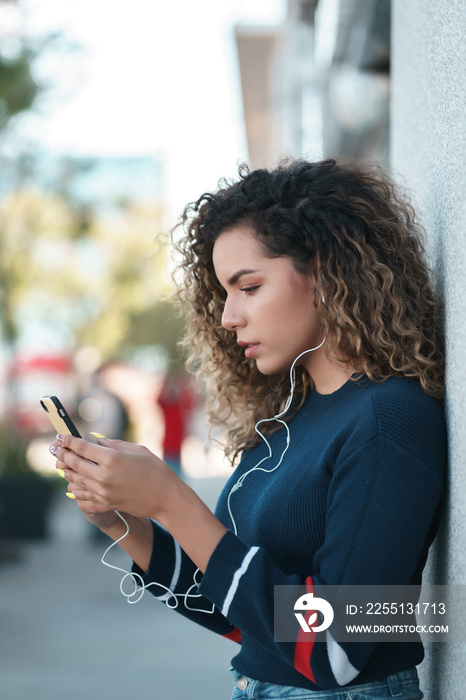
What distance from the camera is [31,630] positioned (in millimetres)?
5691

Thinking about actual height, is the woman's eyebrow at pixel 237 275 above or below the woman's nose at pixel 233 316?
above

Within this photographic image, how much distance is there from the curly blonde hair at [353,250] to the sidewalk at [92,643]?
10.6 feet

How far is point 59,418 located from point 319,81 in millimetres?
8006

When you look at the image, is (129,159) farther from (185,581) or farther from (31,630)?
(185,581)

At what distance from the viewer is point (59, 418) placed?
173 centimetres

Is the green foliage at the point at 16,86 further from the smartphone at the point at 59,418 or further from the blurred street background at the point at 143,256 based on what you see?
the smartphone at the point at 59,418

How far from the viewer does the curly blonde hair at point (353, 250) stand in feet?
5.49

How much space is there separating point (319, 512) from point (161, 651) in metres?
4.14

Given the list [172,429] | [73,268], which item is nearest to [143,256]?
[172,429]

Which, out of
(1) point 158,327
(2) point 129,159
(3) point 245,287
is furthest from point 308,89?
(1) point 158,327

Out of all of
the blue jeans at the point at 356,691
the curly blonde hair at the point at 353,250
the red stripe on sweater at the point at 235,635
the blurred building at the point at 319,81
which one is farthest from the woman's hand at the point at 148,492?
the blurred building at the point at 319,81

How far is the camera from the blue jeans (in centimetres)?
152

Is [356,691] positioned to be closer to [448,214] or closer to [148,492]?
[148,492]

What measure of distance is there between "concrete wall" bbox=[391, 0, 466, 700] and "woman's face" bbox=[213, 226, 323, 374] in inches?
12.2
